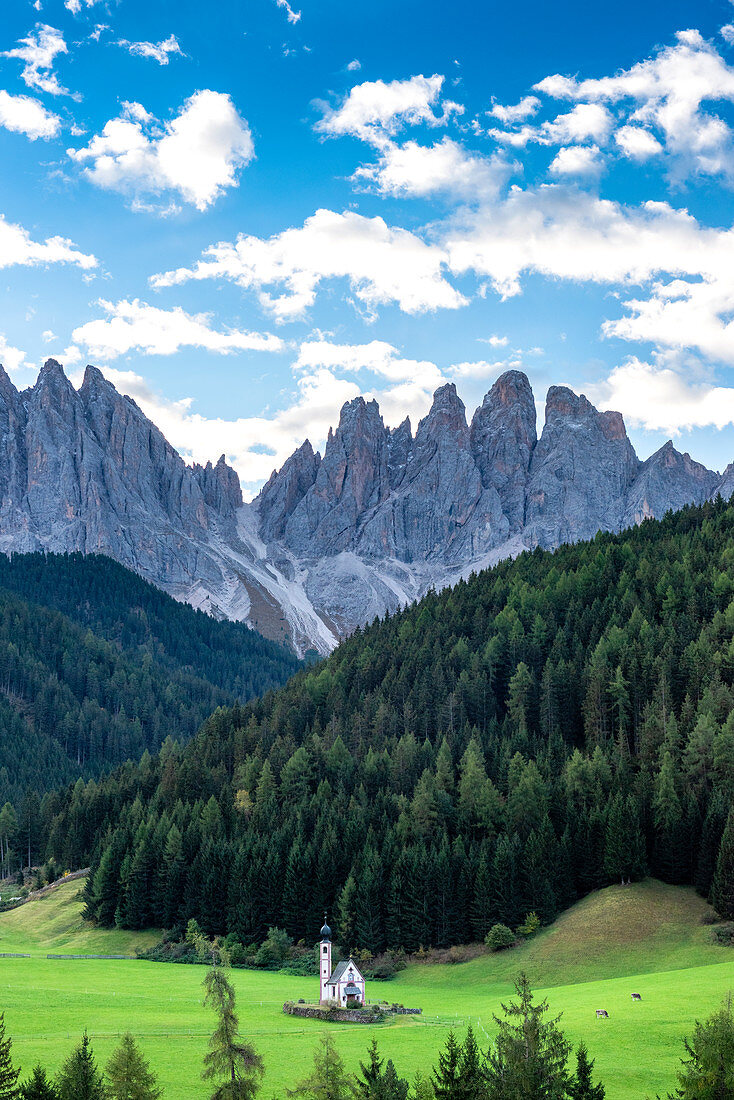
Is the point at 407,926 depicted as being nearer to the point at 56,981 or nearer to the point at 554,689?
the point at 56,981

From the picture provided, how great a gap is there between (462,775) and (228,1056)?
204ft

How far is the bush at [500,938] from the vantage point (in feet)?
264

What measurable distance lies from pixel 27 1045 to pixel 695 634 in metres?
90.5

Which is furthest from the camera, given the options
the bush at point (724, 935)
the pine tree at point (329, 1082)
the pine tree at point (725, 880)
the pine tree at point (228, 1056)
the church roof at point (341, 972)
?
the pine tree at point (725, 880)

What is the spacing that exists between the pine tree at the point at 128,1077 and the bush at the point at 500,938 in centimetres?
4700

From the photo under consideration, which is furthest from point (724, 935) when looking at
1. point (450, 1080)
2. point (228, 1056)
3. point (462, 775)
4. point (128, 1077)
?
point (128, 1077)

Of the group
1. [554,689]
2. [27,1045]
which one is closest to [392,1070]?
[27,1045]

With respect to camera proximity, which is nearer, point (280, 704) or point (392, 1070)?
point (392, 1070)

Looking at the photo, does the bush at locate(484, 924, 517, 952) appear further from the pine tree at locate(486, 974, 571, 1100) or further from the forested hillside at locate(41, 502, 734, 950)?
the pine tree at locate(486, 974, 571, 1100)

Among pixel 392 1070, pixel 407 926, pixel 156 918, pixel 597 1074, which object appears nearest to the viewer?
pixel 392 1070

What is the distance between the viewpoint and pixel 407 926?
86312 mm

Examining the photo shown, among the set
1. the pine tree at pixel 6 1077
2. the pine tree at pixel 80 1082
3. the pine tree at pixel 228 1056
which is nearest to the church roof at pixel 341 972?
the pine tree at pixel 228 1056

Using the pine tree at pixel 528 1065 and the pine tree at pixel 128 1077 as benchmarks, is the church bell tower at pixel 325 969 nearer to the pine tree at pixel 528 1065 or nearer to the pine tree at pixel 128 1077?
the pine tree at pixel 128 1077

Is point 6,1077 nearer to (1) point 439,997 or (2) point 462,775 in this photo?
(1) point 439,997
